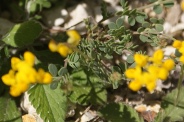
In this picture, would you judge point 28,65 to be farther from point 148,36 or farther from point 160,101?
point 160,101

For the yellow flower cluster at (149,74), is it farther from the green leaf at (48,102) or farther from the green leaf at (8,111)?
the green leaf at (8,111)

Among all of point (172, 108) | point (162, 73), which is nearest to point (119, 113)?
point (172, 108)

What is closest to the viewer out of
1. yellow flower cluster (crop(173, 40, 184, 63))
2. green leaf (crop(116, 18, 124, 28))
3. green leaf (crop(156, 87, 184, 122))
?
yellow flower cluster (crop(173, 40, 184, 63))

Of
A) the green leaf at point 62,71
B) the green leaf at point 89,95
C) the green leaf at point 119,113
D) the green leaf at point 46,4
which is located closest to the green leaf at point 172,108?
the green leaf at point 119,113

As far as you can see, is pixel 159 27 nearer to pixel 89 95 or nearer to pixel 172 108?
pixel 172 108

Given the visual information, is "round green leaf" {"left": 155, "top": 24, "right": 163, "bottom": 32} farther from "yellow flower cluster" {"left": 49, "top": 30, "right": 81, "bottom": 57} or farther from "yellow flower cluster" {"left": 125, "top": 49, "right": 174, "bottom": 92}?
"yellow flower cluster" {"left": 49, "top": 30, "right": 81, "bottom": 57}

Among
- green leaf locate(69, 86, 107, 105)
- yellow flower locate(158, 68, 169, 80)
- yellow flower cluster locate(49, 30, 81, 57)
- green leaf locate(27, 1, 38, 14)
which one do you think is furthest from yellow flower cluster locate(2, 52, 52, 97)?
green leaf locate(27, 1, 38, 14)

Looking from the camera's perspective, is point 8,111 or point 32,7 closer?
point 8,111
